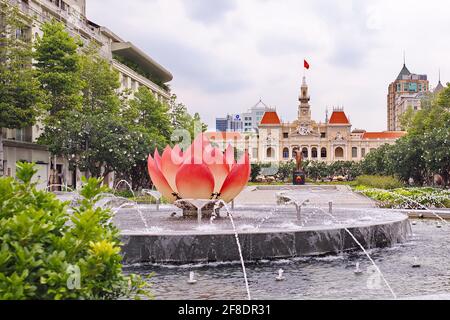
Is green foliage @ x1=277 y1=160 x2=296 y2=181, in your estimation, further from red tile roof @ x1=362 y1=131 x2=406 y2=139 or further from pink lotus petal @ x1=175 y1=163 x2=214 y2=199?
pink lotus petal @ x1=175 y1=163 x2=214 y2=199

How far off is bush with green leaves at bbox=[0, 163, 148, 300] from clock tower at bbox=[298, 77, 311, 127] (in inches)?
4086

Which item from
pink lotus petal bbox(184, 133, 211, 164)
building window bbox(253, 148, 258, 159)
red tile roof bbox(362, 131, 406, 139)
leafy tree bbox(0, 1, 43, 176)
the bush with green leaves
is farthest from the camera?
building window bbox(253, 148, 258, 159)

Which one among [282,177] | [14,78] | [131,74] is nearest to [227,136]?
[282,177]

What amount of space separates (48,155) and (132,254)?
1286 inches

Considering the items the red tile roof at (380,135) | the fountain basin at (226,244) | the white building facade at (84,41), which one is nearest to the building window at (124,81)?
the white building facade at (84,41)

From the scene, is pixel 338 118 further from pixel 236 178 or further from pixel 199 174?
pixel 199 174

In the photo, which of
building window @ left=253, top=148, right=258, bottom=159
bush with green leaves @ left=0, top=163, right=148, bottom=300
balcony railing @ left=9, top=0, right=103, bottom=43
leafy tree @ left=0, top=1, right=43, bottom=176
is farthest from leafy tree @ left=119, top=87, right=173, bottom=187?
building window @ left=253, top=148, right=258, bottom=159

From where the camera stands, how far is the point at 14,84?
28375mm

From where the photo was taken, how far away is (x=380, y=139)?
332 ft

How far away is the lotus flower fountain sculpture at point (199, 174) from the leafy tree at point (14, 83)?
19.3 metres

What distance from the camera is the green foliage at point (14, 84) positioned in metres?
28.3

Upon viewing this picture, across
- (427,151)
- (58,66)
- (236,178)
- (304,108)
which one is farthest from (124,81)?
(304,108)

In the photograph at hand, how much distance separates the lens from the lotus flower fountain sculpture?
1076 centimetres
